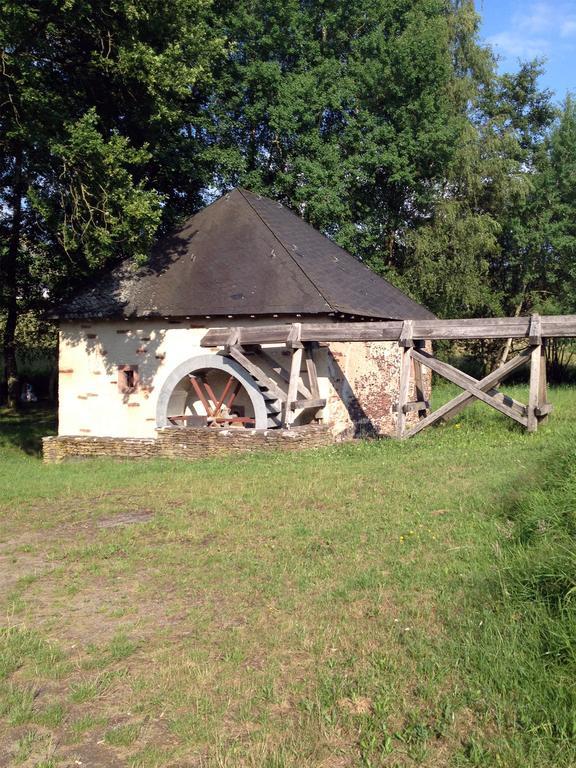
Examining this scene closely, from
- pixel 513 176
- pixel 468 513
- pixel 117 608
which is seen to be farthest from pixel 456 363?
pixel 117 608

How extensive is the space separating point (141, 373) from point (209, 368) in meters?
1.92

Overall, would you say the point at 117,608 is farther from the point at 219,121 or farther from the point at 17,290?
the point at 219,121

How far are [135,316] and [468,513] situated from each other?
11156 mm

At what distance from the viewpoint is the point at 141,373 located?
54.9 ft

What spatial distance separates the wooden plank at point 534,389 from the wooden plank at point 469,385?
0.18 meters

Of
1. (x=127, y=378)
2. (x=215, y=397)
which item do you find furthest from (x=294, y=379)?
(x=127, y=378)

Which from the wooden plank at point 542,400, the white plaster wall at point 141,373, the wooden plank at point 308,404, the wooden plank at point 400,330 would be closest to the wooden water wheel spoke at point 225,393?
the white plaster wall at point 141,373

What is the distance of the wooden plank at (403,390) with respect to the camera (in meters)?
13.0

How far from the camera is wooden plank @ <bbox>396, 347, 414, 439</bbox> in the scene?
13.0 m

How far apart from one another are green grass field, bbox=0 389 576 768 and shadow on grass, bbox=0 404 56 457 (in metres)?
10.9

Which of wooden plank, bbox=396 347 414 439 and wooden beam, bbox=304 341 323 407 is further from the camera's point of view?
wooden beam, bbox=304 341 323 407

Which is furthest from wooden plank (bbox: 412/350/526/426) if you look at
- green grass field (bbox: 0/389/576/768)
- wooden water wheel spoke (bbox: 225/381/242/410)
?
wooden water wheel spoke (bbox: 225/381/242/410)

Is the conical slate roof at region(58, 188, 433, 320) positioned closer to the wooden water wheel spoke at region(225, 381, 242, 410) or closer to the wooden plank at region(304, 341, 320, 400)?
the wooden plank at region(304, 341, 320, 400)

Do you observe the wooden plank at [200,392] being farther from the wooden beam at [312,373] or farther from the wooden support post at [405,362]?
the wooden support post at [405,362]
